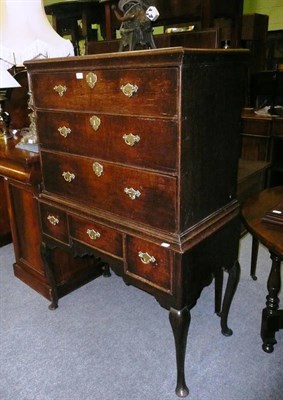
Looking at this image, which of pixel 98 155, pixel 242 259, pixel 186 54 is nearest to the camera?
pixel 186 54

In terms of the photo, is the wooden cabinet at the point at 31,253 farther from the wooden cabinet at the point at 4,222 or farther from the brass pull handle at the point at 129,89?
the brass pull handle at the point at 129,89

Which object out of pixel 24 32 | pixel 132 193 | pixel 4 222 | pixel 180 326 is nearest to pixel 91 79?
pixel 132 193

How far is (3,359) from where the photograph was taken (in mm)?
1854

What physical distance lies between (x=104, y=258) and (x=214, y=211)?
579mm

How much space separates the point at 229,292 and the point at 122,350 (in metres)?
0.68

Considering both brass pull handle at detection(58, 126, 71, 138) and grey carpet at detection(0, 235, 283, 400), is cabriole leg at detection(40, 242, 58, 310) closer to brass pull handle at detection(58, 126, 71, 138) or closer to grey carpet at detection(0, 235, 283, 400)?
grey carpet at detection(0, 235, 283, 400)

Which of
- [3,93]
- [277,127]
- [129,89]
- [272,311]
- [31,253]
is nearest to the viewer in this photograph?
[129,89]

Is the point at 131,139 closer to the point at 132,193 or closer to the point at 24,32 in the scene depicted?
the point at 132,193

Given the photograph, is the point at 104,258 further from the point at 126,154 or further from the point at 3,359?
the point at 3,359

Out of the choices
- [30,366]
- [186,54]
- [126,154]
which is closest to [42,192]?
[126,154]

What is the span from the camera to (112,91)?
1.35 metres

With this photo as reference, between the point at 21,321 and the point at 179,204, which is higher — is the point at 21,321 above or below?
below

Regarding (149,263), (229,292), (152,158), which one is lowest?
(229,292)

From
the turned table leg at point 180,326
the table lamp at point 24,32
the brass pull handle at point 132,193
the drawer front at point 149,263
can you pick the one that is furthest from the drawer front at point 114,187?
the table lamp at point 24,32
